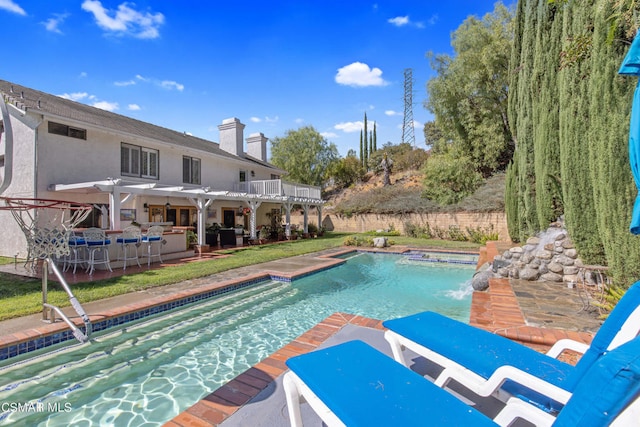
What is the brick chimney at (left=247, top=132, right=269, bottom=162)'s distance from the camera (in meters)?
24.9

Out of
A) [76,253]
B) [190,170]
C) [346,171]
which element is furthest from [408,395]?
[346,171]

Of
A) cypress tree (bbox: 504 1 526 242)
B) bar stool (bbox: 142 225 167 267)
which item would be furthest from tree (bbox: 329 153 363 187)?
bar stool (bbox: 142 225 167 267)

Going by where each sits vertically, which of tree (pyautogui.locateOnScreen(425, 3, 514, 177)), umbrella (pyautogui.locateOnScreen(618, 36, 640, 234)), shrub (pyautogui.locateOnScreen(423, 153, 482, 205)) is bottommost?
umbrella (pyautogui.locateOnScreen(618, 36, 640, 234))

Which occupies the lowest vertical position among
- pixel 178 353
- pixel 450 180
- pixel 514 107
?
pixel 178 353

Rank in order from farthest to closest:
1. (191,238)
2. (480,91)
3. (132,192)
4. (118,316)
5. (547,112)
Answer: (480,91)
(191,238)
(132,192)
(547,112)
(118,316)

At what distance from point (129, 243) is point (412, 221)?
17.5 metres

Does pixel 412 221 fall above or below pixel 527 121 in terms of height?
below

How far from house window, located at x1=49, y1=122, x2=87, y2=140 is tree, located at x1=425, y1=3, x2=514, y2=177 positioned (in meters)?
22.4

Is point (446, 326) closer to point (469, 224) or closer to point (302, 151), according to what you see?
point (469, 224)

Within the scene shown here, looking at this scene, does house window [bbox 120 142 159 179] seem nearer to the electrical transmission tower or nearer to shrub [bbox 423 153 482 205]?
shrub [bbox 423 153 482 205]

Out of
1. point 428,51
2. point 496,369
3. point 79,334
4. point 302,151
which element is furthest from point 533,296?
point 302,151

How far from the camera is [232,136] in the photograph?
21750 millimetres

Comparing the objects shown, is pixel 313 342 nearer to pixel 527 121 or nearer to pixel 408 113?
pixel 527 121

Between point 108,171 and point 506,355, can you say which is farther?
point 108,171
